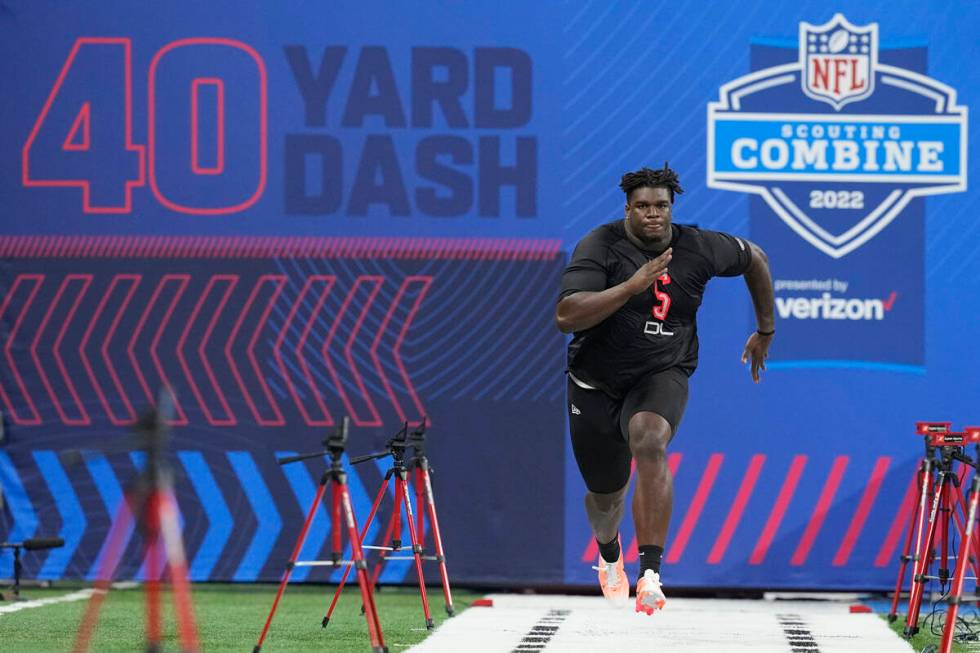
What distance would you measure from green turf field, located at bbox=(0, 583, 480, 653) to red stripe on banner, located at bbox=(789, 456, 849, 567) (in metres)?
2.04

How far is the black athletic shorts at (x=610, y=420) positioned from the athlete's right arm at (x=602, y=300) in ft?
1.28

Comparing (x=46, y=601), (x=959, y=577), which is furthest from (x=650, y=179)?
(x=46, y=601)

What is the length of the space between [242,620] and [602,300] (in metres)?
2.91

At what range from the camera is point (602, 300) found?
559 centimetres

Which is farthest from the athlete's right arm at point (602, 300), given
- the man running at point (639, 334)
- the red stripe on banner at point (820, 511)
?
the red stripe on banner at point (820, 511)

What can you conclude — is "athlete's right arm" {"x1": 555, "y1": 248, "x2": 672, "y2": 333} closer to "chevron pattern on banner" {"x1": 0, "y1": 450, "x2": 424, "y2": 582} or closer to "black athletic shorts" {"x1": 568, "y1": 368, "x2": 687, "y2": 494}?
"black athletic shorts" {"x1": 568, "y1": 368, "x2": 687, "y2": 494}

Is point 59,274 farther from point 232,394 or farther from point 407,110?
point 407,110

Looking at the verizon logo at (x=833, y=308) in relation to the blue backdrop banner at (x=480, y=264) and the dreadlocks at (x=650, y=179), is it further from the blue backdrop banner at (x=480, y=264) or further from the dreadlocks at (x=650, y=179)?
the dreadlocks at (x=650, y=179)

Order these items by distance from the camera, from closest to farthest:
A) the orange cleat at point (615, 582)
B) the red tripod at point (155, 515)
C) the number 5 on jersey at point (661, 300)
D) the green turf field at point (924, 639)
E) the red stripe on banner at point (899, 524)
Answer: the red tripod at point (155, 515)
the number 5 on jersey at point (661, 300)
the green turf field at point (924, 639)
the orange cleat at point (615, 582)
the red stripe on banner at point (899, 524)

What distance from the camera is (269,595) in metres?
8.64

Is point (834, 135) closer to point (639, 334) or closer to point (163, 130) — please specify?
point (639, 334)

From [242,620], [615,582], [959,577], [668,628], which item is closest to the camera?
[959,577]

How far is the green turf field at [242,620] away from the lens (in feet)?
20.4

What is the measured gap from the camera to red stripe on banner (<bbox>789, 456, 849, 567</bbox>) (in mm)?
8852
